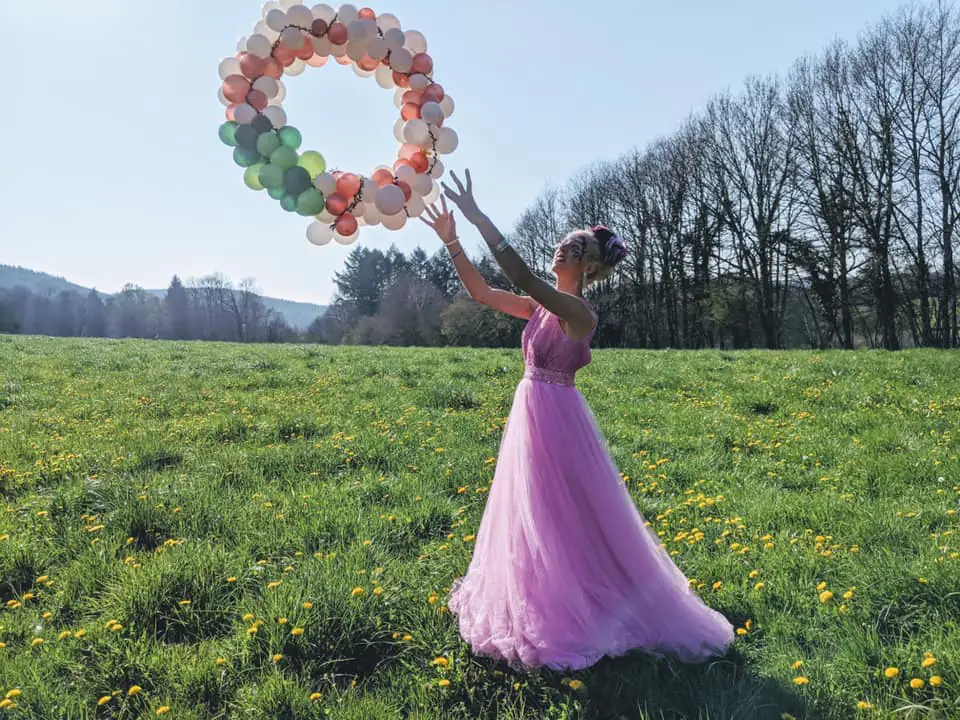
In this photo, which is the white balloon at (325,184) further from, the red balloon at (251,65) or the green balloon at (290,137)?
the red balloon at (251,65)

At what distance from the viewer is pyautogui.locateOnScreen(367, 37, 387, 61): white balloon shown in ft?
14.6

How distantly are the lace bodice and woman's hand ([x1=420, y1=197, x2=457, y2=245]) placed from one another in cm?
84

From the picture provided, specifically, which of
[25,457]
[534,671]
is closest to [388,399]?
[25,457]

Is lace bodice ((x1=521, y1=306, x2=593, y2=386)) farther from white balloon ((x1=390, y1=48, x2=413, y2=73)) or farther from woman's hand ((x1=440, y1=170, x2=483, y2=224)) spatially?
white balloon ((x1=390, y1=48, x2=413, y2=73))

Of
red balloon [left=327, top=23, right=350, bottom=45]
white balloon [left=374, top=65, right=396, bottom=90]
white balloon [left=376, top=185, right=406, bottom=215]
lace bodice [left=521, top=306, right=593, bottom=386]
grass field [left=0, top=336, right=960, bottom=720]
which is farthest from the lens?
white balloon [left=374, top=65, right=396, bottom=90]

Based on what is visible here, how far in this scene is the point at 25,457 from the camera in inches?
276

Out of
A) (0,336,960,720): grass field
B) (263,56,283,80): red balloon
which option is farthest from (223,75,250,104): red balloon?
(0,336,960,720): grass field

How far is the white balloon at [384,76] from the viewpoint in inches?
186

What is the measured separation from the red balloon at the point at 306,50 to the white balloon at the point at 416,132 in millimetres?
887

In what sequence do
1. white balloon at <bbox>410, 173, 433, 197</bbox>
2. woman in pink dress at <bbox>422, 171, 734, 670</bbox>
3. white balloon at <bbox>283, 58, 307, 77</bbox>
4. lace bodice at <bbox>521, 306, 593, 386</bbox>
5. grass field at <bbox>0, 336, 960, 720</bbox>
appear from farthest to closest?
white balloon at <bbox>283, 58, 307, 77</bbox>
white balloon at <bbox>410, 173, 433, 197</bbox>
lace bodice at <bbox>521, 306, 593, 386</bbox>
woman in pink dress at <bbox>422, 171, 734, 670</bbox>
grass field at <bbox>0, 336, 960, 720</bbox>

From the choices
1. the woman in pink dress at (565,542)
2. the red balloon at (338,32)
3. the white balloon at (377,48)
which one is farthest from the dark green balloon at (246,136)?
the woman in pink dress at (565,542)

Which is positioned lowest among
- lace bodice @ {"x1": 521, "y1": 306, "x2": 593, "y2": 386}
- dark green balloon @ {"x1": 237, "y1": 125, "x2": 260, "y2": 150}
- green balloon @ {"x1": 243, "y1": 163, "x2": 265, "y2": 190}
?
lace bodice @ {"x1": 521, "y1": 306, "x2": 593, "y2": 386}

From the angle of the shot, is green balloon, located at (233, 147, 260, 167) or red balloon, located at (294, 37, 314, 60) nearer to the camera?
green balloon, located at (233, 147, 260, 167)

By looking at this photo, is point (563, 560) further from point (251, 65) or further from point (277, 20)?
point (277, 20)
